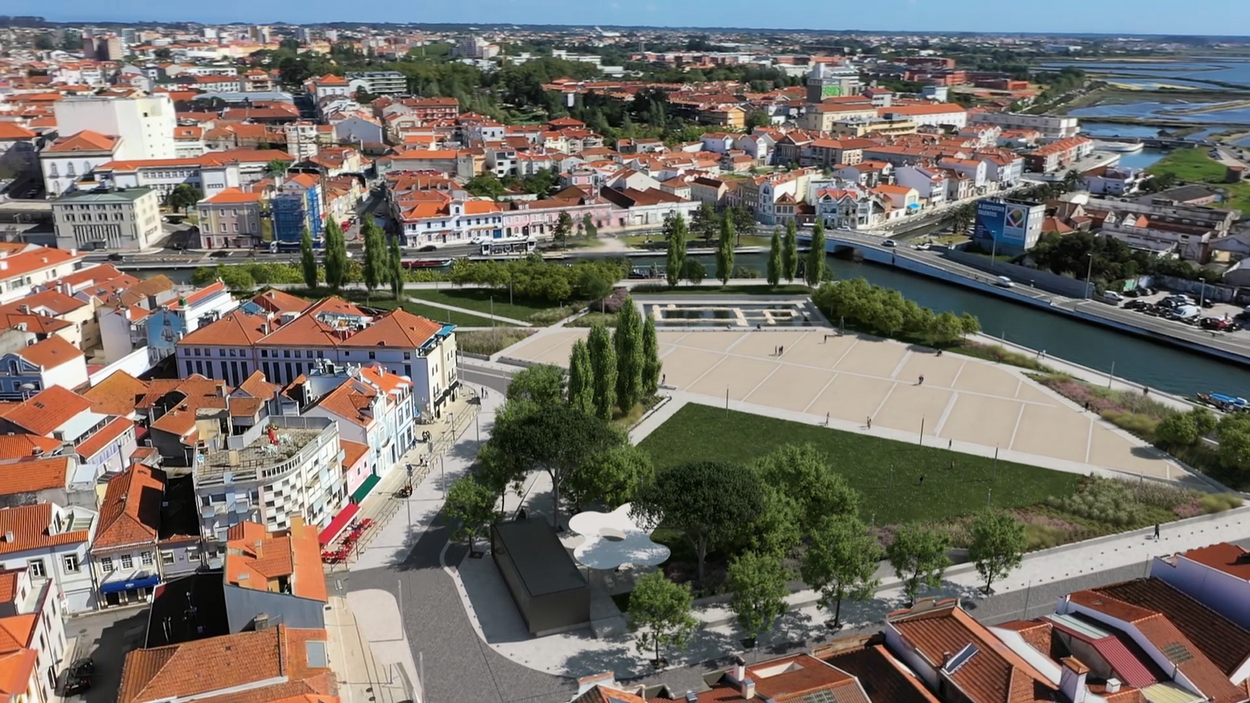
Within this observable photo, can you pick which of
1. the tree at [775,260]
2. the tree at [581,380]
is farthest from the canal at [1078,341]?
the tree at [581,380]

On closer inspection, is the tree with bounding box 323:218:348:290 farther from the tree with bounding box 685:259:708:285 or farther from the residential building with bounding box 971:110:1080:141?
the residential building with bounding box 971:110:1080:141

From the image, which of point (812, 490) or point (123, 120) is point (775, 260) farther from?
point (123, 120)

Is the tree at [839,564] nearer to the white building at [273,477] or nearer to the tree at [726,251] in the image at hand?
the white building at [273,477]

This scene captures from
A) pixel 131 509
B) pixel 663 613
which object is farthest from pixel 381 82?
pixel 663 613

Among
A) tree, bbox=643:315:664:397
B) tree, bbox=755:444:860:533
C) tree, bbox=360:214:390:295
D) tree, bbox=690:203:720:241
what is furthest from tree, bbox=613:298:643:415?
tree, bbox=690:203:720:241

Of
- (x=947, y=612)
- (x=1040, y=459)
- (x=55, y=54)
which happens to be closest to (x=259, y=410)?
(x=947, y=612)

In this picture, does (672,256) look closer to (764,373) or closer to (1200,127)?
(764,373)
